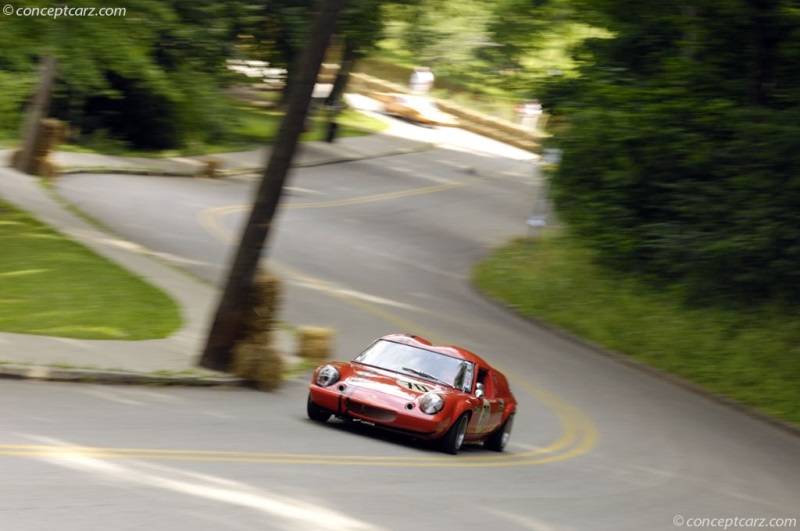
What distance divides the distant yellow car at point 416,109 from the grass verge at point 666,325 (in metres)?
34.7

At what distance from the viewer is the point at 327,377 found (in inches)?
486

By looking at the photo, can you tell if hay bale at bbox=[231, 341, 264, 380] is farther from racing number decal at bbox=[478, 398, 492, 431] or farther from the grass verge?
the grass verge

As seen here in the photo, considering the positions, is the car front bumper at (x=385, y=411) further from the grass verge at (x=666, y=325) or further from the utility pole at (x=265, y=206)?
the grass verge at (x=666, y=325)

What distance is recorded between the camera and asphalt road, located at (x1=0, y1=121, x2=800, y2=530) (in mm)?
8617

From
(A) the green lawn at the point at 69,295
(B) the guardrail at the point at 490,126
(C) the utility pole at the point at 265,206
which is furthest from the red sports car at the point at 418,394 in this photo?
Result: (B) the guardrail at the point at 490,126

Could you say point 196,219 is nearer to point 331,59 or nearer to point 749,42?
point 749,42

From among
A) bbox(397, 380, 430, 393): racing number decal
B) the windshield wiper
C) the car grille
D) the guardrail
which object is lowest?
the guardrail

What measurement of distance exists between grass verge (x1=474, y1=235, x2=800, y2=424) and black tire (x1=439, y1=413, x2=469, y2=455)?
8833mm

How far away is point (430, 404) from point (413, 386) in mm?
472

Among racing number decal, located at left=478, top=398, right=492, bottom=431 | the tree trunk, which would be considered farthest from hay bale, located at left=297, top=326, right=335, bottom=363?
the tree trunk

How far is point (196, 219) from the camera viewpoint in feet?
96.2

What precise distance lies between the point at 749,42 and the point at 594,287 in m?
6.49

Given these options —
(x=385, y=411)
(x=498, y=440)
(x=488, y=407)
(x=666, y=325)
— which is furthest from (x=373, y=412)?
(x=666, y=325)

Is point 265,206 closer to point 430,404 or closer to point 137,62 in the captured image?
point 430,404
